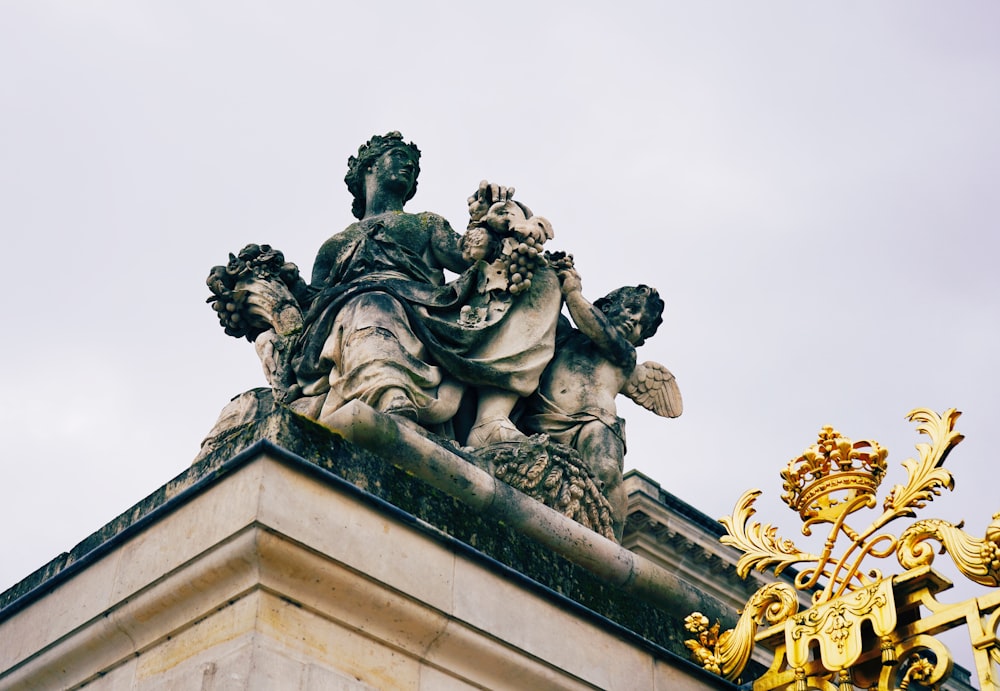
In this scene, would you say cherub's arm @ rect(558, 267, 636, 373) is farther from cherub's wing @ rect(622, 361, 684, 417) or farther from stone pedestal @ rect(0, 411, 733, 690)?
stone pedestal @ rect(0, 411, 733, 690)

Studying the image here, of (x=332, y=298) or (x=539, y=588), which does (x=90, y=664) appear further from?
(x=332, y=298)

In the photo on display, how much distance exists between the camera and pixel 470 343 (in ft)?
28.4

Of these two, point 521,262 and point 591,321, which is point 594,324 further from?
point 521,262

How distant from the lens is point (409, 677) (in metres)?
5.95

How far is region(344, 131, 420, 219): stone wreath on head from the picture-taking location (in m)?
11.3

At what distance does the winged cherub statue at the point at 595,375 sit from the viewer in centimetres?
871

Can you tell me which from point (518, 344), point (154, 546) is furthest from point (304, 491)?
point (518, 344)

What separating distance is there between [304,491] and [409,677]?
3.02ft

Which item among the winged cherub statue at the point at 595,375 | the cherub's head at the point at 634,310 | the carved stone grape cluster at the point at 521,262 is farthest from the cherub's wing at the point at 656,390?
the carved stone grape cluster at the point at 521,262

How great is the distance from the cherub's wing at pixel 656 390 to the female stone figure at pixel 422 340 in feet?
4.57

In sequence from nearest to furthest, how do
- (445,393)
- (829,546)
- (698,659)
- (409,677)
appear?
(409,677)
(829,546)
(698,659)
(445,393)

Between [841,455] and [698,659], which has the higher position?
[841,455]

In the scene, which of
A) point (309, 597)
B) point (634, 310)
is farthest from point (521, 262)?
point (309, 597)

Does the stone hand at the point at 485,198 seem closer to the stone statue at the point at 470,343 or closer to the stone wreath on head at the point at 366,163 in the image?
the stone statue at the point at 470,343
